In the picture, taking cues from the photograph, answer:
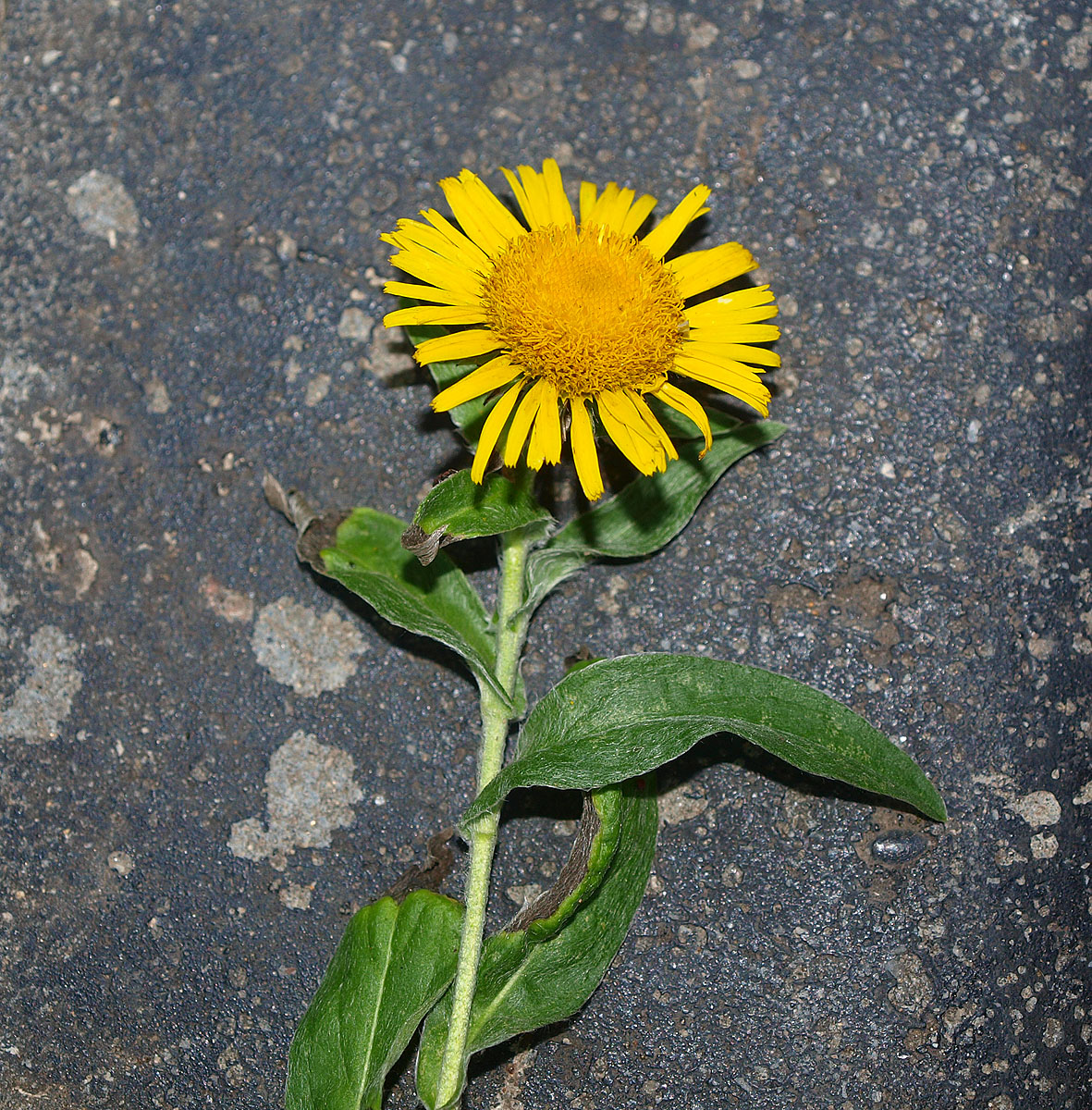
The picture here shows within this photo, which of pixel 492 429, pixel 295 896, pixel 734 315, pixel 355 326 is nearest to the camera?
pixel 492 429

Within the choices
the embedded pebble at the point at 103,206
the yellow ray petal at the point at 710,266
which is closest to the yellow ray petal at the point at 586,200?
the yellow ray petal at the point at 710,266

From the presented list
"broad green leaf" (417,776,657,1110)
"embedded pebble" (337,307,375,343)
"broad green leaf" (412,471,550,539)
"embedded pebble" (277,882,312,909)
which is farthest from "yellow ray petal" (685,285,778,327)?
"embedded pebble" (277,882,312,909)

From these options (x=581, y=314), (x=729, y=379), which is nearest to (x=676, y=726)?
(x=729, y=379)

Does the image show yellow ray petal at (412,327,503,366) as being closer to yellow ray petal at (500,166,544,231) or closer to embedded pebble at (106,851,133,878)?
yellow ray petal at (500,166,544,231)

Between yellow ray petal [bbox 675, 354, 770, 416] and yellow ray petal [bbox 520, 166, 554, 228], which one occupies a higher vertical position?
yellow ray petal [bbox 520, 166, 554, 228]

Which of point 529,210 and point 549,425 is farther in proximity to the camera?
point 529,210

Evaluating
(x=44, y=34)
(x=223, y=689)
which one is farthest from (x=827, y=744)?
(x=44, y=34)

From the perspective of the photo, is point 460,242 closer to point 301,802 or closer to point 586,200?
point 586,200
